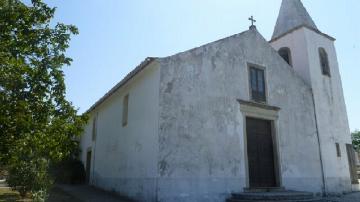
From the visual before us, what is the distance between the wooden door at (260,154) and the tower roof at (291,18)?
6.97 meters

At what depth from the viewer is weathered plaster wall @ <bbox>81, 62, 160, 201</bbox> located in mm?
10828

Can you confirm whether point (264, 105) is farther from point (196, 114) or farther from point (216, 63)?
point (196, 114)

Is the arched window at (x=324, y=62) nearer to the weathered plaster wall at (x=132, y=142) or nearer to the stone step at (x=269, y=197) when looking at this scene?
the stone step at (x=269, y=197)

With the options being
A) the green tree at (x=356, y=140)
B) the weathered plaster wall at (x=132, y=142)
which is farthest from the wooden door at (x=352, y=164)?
the green tree at (x=356, y=140)

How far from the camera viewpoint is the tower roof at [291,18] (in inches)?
693

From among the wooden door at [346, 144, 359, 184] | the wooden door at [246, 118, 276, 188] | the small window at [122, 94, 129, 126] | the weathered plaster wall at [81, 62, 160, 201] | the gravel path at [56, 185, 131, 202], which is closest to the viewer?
the weathered plaster wall at [81, 62, 160, 201]

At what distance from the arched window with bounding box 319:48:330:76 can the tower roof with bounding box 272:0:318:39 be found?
4.71ft

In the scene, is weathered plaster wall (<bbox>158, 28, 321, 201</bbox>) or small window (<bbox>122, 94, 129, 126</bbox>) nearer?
weathered plaster wall (<bbox>158, 28, 321, 201</bbox>)

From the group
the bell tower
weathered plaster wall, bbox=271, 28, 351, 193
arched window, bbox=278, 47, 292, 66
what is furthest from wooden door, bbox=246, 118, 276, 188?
arched window, bbox=278, 47, 292, 66

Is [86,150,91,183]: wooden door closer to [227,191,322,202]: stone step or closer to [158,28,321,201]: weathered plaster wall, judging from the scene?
[158,28,321,201]: weathered plaster wall

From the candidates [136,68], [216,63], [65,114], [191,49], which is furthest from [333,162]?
[65,114]

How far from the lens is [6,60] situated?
6.00m

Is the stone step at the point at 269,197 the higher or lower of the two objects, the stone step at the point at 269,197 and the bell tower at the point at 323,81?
the lower

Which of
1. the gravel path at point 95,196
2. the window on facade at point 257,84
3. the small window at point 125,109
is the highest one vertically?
the window on facade at point 257,84
